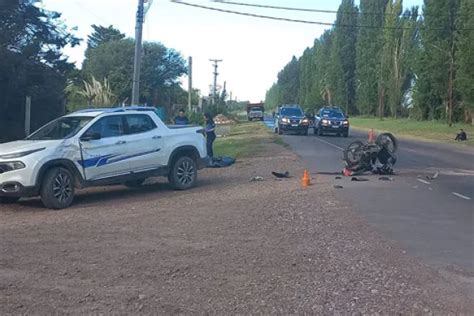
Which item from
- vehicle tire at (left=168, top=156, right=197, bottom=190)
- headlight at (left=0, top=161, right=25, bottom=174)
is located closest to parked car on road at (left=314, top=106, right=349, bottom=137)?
vehicle tire at (left=168, top=156, right=197, bottom=190)

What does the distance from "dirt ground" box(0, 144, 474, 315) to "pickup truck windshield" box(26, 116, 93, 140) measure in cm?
146

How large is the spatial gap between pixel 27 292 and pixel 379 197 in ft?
29.0

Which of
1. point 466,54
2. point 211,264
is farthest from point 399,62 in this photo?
point 211,264

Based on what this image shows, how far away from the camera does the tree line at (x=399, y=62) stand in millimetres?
53250

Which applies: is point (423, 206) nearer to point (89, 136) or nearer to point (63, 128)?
point (89, 136)

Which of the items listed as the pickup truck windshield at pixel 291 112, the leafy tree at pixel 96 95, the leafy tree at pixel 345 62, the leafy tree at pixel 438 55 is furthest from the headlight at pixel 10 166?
the leafy tree at pixel 345 62

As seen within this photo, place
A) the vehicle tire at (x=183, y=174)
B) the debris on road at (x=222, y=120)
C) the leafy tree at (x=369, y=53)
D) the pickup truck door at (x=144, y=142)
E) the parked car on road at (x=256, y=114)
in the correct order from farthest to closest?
the parked car on road at (x=256, y=114), the leafy tree at (x=369, y=53), the debris on road at (x=222, y=120), the vehicle tire at (x=183, y=174), the pickup truck door at (x=144, y=142)

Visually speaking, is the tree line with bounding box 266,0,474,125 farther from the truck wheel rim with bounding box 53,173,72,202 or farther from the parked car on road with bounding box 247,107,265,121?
the truck wheel rim with bounding box 53,173,72,202

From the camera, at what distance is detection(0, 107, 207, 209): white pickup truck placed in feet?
37.4

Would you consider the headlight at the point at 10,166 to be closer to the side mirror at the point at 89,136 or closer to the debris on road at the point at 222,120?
the side mirror at the point at 89,136

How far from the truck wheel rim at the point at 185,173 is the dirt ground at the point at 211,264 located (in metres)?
2.45

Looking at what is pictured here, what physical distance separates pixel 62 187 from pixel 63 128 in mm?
1504

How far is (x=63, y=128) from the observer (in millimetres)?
12766

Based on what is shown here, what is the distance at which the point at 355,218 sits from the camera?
10.7m
